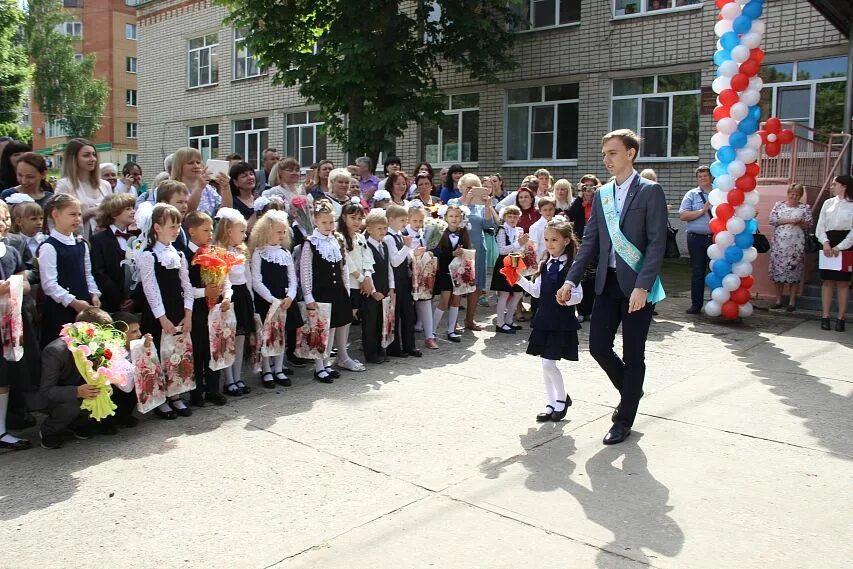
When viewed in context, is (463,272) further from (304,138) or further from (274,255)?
(304,138)

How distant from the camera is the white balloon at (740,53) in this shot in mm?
8688

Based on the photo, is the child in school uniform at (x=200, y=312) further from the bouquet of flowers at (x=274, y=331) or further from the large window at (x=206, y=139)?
the large window at (x=206, y=139)

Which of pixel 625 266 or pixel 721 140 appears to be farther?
pixel 721 140

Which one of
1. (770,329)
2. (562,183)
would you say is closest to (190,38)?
(562,183)

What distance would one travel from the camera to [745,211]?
8867mm

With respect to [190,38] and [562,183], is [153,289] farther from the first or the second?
[190,38]

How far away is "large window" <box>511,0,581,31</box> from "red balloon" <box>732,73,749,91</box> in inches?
337

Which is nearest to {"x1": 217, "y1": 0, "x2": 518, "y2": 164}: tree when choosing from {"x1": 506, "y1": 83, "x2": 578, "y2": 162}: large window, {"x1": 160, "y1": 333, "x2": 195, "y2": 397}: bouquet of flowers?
{"x1": 506, "y1": 83, "x2": 578, "y2": 162}: large window

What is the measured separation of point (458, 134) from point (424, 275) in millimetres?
12057

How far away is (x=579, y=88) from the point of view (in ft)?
54.6

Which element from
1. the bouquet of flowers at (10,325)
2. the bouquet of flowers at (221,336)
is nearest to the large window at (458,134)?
the bouquet of flowers at (221,336)

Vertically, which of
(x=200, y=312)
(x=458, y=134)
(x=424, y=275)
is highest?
(x=458, y=134)

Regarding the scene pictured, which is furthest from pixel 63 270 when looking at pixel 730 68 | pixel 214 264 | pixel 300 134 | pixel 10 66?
pixel 10 66

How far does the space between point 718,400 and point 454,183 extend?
18.3 ft
